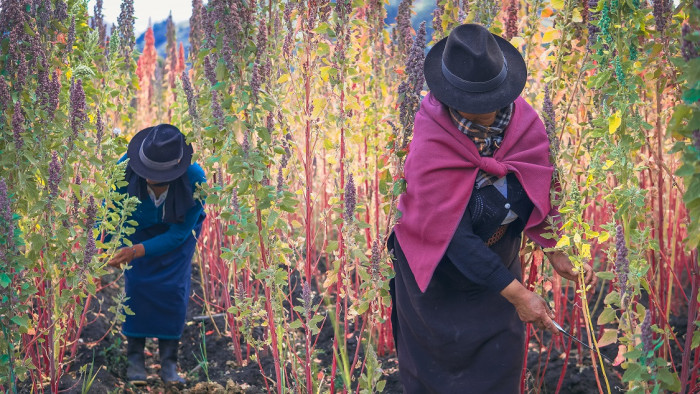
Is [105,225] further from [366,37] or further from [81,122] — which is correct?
[366,37]

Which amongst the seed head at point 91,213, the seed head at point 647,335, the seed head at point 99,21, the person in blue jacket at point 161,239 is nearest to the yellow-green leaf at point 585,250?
the seed head at point 647,335

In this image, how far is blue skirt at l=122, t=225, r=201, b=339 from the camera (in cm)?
399

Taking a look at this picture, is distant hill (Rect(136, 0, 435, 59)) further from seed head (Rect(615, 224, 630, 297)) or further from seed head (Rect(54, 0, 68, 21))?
seed head (Rect(54, 0, 68, 21))

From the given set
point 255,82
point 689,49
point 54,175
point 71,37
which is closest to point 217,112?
point 255,82

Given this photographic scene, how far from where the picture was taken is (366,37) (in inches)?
170

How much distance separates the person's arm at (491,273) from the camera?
2.38 metres

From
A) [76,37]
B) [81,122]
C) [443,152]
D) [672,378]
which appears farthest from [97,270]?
[672,378]

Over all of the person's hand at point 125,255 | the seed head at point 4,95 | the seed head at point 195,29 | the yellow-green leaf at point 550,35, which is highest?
the seed head at point 195,29

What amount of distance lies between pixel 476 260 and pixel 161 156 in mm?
1981

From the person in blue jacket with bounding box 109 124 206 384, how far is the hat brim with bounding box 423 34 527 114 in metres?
1.70

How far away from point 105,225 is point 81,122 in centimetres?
47

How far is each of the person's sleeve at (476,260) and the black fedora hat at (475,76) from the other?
418 millimetres

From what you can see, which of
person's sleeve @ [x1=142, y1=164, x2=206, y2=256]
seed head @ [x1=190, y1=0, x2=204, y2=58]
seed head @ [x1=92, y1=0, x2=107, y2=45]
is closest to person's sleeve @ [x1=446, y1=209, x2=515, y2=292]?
person's sleeve @ [x1=142, y1=164, x2=206, y2=256]

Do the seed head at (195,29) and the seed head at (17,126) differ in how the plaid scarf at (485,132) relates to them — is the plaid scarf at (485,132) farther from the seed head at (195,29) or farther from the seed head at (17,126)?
the seed head at (195,29)
